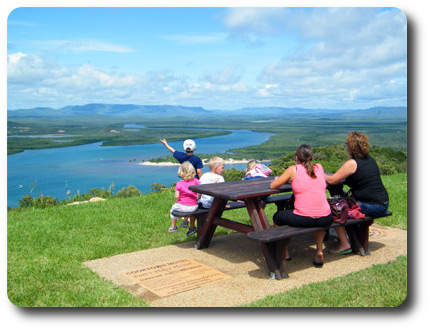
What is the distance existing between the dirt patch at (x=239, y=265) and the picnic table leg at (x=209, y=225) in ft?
0.33

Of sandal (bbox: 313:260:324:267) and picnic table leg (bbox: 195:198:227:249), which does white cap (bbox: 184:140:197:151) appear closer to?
picnic table leg (bbox: 195:198:227:249)

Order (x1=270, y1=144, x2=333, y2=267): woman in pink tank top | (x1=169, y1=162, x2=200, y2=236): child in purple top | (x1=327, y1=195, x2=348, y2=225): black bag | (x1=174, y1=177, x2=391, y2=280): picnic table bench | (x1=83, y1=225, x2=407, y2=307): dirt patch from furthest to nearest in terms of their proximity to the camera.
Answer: (x1=169, y1=162, x2=200, y2=236): child in purple top < (x1=327, y1=195, x2=348, y2=225): black bag < (x1=270, y1=144, x2=333, y2=267): woman in pink tank top < (x1=174, y1=177, x2=391, y2=280): picnic table bench < (x1=83, y1=225, x2=407, y2=307): dirt patch

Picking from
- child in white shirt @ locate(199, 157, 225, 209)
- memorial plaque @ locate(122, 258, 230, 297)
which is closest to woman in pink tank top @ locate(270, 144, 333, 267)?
memorial plaque @ locate(122, 258, 230, 297)

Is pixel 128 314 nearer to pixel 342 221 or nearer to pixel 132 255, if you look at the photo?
pixel 132 255

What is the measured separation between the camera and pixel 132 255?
553cm

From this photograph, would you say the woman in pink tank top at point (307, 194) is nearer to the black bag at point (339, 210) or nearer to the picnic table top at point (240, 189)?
the black bag at point (339, 210)

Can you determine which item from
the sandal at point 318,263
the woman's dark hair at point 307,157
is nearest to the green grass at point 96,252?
the sandal at point 318,263

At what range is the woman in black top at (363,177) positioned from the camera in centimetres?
514

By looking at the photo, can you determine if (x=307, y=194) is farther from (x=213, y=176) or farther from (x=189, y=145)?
(x=189, y=145)

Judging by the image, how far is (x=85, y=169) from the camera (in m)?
94.1

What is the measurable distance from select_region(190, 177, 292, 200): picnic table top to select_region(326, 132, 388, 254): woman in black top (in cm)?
70

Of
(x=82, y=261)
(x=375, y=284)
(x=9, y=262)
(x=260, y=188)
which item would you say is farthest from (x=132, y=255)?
(x=375, y=284)

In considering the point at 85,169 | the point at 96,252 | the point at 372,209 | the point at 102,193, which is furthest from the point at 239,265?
the point at 85,169

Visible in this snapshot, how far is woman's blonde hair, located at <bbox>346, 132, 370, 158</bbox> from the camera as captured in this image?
512 centimetres
